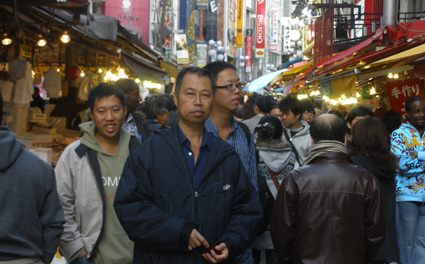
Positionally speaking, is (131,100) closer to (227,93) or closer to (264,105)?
(227,93)

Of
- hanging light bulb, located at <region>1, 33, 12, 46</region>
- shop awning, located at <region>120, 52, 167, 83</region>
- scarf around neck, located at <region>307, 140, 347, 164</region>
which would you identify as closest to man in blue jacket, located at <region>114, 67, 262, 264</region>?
scarf around neck, located at <region>307, 140, 347, 164</region>

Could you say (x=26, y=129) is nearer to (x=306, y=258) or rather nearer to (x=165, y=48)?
(x=306, y=258)

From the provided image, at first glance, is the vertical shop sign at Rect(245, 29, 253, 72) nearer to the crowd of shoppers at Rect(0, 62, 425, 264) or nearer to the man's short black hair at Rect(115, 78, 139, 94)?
the man's short black hair at Rect(115, 78, 139, 94)

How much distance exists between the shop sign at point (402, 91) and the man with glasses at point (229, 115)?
17.4ft

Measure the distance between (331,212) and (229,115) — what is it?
3.67ft

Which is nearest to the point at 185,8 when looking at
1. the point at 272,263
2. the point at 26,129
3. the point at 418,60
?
the point at 26,129

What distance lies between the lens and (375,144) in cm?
553

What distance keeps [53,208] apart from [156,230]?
1.91ft

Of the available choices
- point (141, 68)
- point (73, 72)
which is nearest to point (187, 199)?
point (141, 68)

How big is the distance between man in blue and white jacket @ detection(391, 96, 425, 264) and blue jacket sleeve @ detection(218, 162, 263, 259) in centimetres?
359

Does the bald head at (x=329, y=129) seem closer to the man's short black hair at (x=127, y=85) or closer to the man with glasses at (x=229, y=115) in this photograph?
the man with glasses at (x=229, y=115)

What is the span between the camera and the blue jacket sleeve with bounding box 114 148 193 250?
310cm

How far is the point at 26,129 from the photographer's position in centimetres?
1108

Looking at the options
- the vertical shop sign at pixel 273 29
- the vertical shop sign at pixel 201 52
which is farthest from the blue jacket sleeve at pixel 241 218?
the vertical shop sign at pixel 273 29
